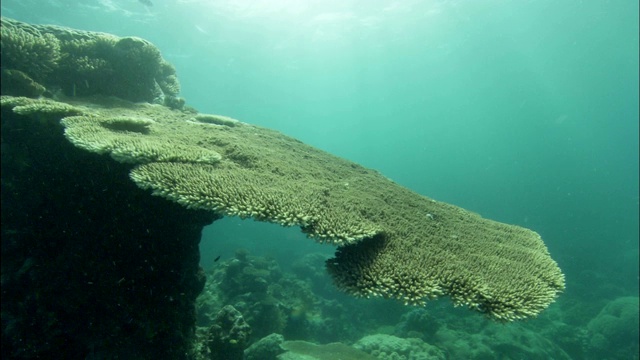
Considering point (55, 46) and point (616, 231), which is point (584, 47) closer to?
point (616, 231)

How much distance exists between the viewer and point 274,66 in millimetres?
64000

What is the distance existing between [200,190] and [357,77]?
83.3 meters

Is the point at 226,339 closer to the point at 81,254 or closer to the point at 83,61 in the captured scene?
the point at 81,254

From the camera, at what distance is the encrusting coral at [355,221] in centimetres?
349

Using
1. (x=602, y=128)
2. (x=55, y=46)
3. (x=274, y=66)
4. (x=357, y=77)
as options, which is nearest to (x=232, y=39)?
(x=274, y=66)

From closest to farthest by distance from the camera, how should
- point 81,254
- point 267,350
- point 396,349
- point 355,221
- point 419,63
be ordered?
point 355,221, point 81,254, point 267,350, point 396,349, point 419,63

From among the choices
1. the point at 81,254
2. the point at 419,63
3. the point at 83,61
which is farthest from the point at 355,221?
the point at 419,63

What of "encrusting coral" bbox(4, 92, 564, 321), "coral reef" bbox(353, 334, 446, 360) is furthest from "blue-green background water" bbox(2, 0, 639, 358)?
"encrusting coral" bbox(4, 92, 564, 321)

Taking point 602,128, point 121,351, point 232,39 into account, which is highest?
point 602,128

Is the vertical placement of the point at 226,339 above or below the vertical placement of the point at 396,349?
below

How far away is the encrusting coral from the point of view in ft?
11.5

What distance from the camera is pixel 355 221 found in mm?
4117

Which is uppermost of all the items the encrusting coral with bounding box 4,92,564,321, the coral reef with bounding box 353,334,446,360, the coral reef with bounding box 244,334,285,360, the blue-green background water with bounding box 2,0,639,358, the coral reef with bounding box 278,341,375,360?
the blue-green background water with bounding box 2,0,639,358

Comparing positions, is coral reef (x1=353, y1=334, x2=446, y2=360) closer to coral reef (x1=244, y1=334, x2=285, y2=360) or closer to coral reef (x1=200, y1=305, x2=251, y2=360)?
coral reef (x1=244, y1=334, x2=285, y2=360)
